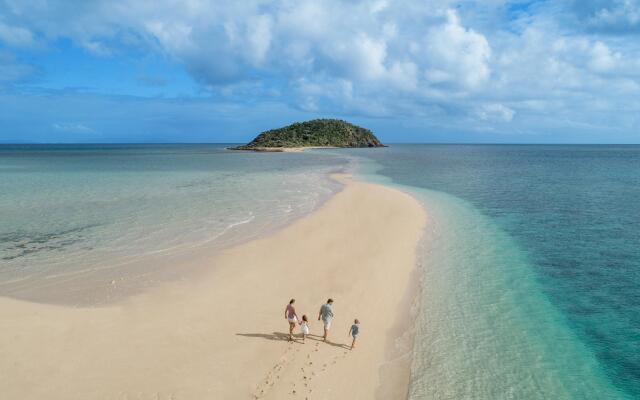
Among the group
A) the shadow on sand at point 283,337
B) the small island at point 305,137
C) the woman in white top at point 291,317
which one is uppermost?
the small island at point 305,137

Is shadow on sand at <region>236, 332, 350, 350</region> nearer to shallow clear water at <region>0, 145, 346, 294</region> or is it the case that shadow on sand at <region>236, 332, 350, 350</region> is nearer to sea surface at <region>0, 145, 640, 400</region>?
sea surface at <region>0, 145, 640, 400</region>

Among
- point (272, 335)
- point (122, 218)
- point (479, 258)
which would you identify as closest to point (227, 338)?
point (272, 335)

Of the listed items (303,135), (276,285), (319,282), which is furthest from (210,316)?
(303,135)

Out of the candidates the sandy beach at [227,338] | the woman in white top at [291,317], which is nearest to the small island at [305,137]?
the sandy beach at [227,338]

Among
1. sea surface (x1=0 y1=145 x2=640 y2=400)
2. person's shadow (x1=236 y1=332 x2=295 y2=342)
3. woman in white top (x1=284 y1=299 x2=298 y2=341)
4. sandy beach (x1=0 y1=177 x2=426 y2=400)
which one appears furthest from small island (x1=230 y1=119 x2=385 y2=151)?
A: woman in white top (x1=284 y1=299 x2=298 y2=341)

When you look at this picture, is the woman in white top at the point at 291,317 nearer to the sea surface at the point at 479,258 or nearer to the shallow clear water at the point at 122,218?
the sea surface at the point at 479,258

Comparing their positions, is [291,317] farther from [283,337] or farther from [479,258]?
[479,258]
